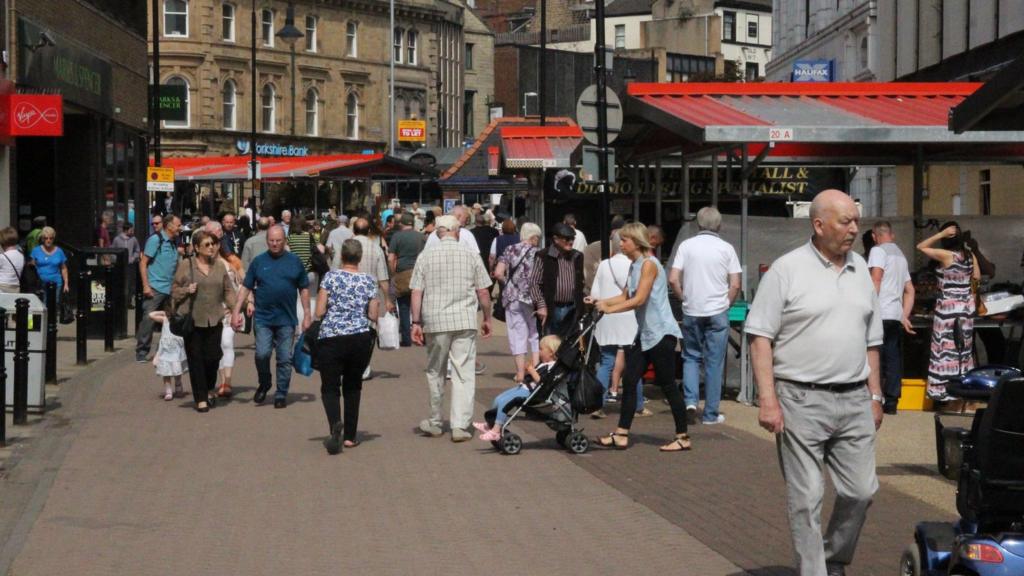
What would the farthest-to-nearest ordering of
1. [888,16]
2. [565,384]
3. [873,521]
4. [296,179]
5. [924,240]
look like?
[296,179] → [888,16] → [924,240] → [565,384] → [873,521]

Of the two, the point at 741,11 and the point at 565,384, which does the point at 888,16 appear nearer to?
the point at 565,384

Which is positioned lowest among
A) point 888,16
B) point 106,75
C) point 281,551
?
point 281,551

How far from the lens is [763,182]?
1190 inches

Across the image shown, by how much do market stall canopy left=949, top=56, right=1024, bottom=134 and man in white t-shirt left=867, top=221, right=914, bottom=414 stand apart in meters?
3.66

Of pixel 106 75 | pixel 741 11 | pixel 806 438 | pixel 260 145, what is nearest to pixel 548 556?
pixel 806 438

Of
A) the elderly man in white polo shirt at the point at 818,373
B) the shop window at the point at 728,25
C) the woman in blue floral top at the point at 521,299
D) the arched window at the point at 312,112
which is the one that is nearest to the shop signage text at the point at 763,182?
the woman in blue floral top at the point at 521,299

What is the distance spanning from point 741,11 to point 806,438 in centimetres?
11139

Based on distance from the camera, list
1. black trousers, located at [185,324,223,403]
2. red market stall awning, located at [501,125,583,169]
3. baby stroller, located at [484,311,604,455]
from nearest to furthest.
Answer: baby stroller, located at [484,311,604,455] < black trousers, located at [185,324,223,403] < red market stall awning, located at [501,125,583,169]

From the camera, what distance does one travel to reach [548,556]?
8.47m

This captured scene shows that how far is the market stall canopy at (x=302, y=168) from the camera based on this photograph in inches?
1842

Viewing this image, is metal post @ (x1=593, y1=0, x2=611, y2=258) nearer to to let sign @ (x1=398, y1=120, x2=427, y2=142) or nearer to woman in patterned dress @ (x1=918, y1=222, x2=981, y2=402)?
woman in patterned dress @ (x1=918, y1=222, x2=981, y2=402)

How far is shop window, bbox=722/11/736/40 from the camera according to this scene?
4542 inches

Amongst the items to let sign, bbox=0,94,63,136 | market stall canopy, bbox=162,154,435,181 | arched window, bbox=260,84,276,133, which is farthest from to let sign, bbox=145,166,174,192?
arched window, bbox=260,84,276,133

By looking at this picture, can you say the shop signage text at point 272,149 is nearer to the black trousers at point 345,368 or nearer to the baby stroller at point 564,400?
the black trousers at point 345,368
